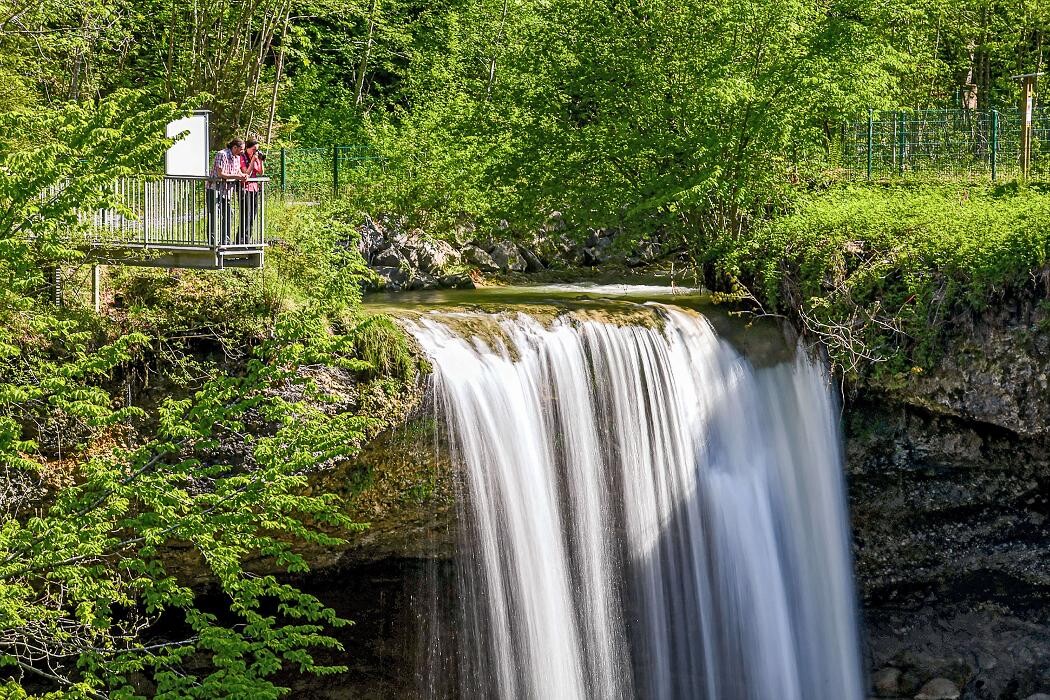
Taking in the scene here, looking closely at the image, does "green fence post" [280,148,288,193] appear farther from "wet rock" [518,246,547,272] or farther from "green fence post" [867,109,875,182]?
"green fence post" [867,109,875,182]

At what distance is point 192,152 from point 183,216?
1.67 m

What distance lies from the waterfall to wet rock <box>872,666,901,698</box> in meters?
0.37

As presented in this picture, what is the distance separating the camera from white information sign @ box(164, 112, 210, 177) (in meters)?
15.3

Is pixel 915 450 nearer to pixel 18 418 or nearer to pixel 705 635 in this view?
pixel 705 635

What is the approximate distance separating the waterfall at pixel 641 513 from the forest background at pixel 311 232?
118 cm

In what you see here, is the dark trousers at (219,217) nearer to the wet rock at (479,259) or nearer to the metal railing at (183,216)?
the metal railing at (183,216)

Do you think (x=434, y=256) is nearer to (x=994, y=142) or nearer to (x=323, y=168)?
(x=323, y=168)

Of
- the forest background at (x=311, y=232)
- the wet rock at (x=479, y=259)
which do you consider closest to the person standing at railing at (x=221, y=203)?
the forest background at (x=311, y=232)

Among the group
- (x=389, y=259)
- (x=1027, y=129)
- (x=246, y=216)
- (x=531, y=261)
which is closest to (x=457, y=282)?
(x=389, y=259)

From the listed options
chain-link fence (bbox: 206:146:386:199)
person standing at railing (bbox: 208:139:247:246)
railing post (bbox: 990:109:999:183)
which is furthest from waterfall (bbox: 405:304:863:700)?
chain-link fence (bbox: 206:146:386:199)

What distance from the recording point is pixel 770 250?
734 inches

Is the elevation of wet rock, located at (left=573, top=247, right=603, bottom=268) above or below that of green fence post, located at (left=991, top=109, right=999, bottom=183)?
below

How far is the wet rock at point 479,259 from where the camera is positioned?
78.0ft

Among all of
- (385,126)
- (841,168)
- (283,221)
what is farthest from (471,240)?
(283,221)
